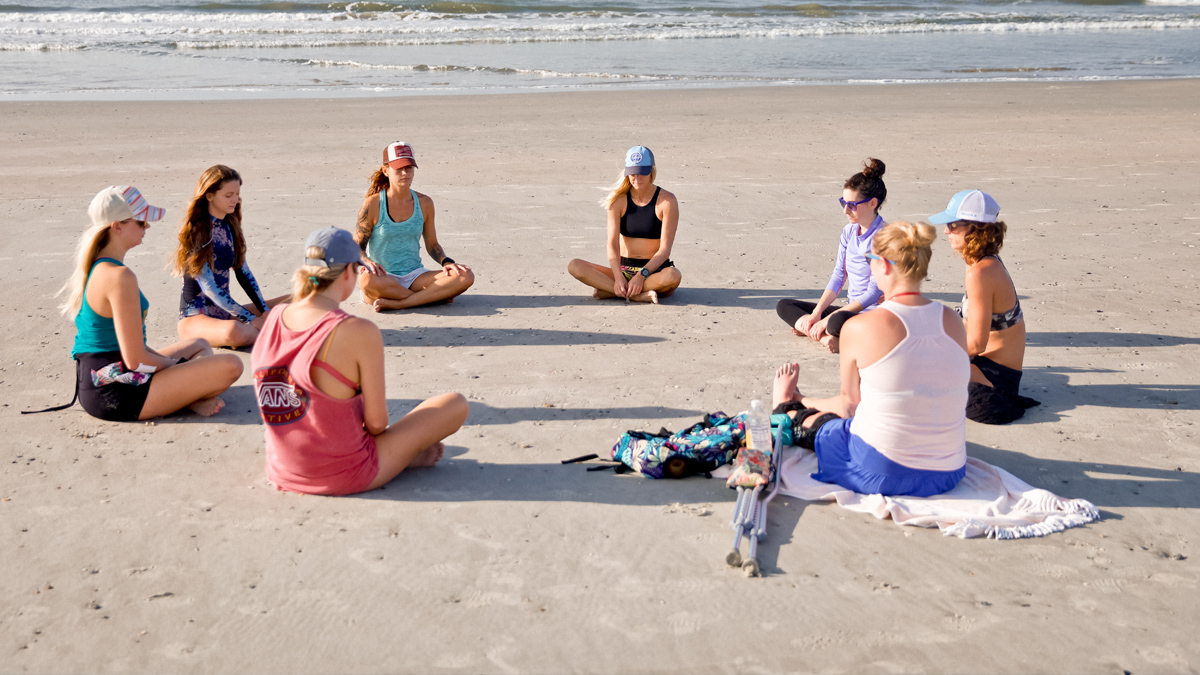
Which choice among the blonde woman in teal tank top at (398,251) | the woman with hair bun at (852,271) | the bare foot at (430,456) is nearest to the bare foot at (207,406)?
the bare foot at (430,456)

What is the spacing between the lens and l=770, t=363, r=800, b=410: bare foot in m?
5.19

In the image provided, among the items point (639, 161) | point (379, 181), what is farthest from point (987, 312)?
point (379, 181)

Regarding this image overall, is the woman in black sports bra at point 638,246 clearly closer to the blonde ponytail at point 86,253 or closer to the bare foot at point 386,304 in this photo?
the bare foot at point 386,304

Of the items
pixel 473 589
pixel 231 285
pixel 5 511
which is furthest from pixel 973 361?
pixel 231 285

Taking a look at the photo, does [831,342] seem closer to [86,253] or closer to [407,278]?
[407,278]

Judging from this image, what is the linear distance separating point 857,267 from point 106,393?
484 cm

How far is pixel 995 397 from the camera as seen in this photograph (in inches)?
213

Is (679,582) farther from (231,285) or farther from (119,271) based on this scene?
(231,285)

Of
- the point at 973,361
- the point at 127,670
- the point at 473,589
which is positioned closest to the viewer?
the point at 127,670

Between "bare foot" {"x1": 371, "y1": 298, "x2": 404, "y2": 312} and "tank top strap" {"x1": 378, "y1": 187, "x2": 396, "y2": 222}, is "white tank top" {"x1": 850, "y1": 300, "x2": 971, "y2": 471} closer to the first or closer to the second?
"bare foot" {"x1": 371, "y1": 298, "x2": 404, "y2": 312}

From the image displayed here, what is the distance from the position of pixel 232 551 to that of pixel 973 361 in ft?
13.6

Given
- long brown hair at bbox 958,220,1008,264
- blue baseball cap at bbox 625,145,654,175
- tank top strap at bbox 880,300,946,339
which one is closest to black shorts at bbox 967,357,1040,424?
long brown hair at bbox 958,220,1008,264

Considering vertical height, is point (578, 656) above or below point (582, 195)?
below

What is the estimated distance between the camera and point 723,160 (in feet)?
40.9
